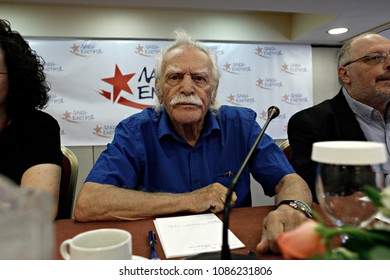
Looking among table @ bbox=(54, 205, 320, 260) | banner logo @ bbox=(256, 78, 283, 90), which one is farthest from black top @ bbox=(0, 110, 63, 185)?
banner logo @ bbox=(256, 78, 283, 90)

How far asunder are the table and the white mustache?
443 mm

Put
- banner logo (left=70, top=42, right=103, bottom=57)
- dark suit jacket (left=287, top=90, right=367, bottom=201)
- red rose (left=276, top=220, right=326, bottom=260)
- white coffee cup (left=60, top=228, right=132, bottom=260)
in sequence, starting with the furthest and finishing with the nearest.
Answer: banner logo (left=70, top=42, right=103, bottom=57)
dark suit jacket (left=287, top=90, right=367, bottom=201)
white coffee cup (left=60, top=228, right=132, bottom=260)
red rose (left=276, top=220, right=326, bottom=260)

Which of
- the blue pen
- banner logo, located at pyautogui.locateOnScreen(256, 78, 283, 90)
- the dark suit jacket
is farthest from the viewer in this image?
banner logo, located at pyautogui.locateOnScreen(256, 78, 283, 90)

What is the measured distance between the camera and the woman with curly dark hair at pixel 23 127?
3.28ft

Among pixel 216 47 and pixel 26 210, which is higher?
pixel 216 47

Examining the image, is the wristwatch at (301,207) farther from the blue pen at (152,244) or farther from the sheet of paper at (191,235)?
the blue pen at (152,244)

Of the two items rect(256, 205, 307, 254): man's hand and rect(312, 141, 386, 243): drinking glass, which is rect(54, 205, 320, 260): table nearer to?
rect(256, 205, 307, 254): man's hand

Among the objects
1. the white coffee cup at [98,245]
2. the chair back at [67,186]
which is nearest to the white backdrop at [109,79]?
the chair back at [67,186]

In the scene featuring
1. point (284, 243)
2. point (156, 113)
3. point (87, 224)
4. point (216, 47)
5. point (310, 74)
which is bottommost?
point (87, 224)

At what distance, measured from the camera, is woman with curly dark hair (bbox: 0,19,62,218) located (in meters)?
1.00

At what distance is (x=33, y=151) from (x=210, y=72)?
2.29 feet

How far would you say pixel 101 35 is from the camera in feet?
8.80
